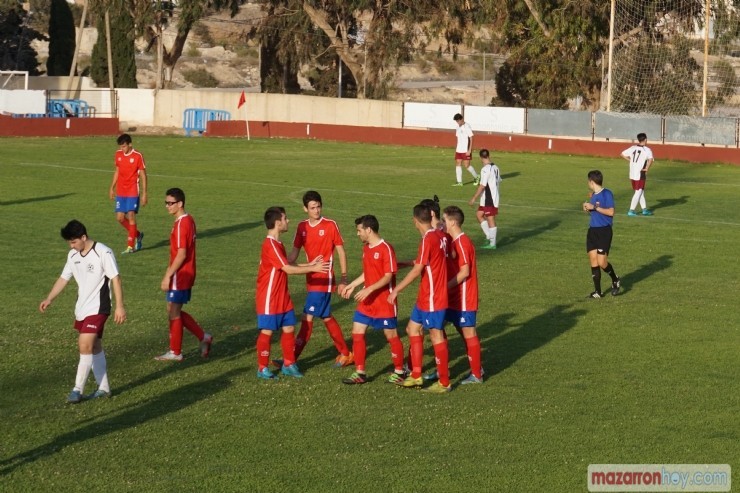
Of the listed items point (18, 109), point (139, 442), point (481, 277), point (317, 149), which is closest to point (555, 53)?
point (317, 149)

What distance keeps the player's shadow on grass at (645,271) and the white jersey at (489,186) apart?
3047 mm

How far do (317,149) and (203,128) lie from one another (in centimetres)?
1278

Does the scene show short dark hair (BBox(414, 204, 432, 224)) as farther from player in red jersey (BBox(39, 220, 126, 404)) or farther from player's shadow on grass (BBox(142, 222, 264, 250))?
player's shadow on grass (BBox(142, 222, 264, 250))

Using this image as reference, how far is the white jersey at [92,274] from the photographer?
11.4 m

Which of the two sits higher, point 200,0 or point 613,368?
point 200,0

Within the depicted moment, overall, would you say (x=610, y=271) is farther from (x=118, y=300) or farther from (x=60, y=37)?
(x=60, y=37)

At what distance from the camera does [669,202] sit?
31250 mm

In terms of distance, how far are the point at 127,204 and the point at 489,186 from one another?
666cm

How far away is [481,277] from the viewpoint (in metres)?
19.3

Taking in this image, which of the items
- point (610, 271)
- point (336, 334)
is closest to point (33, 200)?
point (610, 271)

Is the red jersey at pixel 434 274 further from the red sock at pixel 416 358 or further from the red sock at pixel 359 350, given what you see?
the red sock at pixel 359 350

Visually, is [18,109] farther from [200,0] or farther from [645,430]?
[645,430]

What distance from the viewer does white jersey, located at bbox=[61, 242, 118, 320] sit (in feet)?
37.3

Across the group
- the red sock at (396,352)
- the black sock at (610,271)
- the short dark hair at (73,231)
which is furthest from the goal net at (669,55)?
the short dark hair at (73,231)
